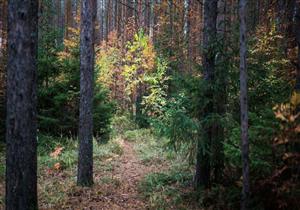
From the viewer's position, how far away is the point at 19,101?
6.28 m

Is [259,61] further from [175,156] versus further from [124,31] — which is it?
[124,31]

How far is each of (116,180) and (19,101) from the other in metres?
4.98

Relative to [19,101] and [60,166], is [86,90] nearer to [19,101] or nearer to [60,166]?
[19,101]

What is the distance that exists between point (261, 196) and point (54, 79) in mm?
10953

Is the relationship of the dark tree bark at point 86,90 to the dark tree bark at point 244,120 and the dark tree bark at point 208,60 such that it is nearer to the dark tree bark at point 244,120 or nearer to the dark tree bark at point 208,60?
the dark tree bark at point 208,60

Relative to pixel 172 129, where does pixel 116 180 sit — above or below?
below

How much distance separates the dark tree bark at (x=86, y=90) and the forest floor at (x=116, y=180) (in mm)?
548

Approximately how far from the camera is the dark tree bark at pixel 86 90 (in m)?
9.36

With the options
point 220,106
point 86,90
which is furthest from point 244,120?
point 86,90

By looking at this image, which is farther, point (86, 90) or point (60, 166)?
point (60, 166)

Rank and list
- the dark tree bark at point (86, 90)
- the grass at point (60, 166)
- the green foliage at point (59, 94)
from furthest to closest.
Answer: the green foliage at point (59, 94), the dark tree bark at point (86, 90), the grass at point (60, 166)

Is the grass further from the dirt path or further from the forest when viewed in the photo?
the dirt path

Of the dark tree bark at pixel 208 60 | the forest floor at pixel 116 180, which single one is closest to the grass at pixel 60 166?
the forest floor at pixel 116 180

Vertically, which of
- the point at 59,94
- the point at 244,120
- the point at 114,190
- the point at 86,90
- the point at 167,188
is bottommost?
the point at 114,190
